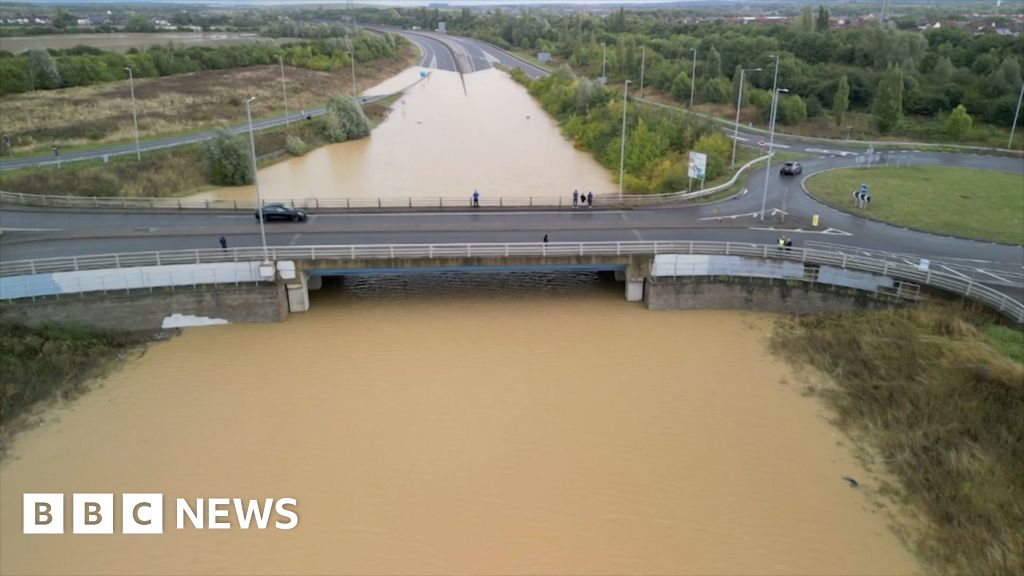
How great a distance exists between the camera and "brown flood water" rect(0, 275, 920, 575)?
1775 centimetres

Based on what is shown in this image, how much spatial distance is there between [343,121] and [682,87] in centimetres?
3918

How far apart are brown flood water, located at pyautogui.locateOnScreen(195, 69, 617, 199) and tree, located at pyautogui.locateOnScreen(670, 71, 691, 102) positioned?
16.0 m

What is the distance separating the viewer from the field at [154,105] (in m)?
57.5

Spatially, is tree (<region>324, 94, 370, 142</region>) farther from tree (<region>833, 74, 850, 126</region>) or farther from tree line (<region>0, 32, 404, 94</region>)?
tree (<region>833, 74, 850, 126</region>)

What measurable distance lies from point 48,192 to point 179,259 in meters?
20.1

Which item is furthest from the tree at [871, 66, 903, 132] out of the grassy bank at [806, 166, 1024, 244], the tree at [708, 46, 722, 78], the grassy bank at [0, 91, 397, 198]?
the grassy bank at [0, 91, 397, 198]

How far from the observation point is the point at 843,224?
35.2 m

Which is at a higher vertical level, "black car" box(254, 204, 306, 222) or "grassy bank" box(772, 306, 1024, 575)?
"black car" box(254, 204, 306, 222)

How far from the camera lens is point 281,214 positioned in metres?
34.6

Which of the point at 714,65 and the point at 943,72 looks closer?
the point at 943,72

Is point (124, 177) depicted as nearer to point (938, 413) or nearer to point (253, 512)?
point (253, 512)

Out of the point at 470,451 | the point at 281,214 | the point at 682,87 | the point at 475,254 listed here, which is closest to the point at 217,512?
the point at 470,451

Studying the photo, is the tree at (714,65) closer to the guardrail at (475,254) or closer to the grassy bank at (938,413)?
the guardrail at (475,254)

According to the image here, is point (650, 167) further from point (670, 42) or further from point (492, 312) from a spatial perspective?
point (670, 42)
